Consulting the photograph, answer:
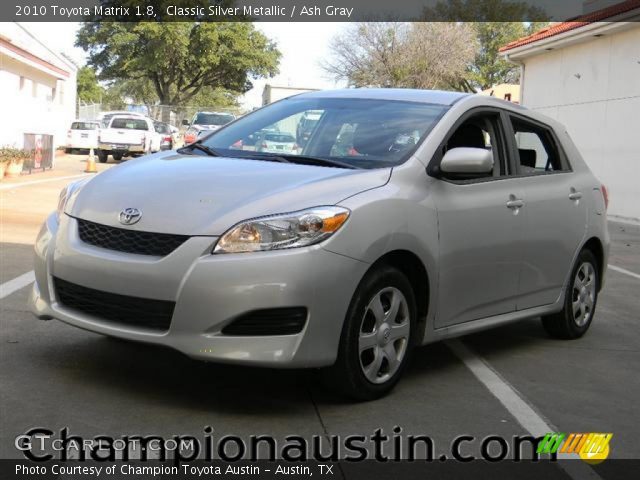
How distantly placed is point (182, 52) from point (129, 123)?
73.8 ft

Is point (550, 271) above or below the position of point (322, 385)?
above

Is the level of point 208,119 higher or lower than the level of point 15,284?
higher

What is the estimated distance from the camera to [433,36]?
185ft

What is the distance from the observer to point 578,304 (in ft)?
22.5

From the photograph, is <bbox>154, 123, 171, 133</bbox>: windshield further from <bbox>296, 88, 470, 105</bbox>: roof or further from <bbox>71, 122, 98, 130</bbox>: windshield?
<bbox>296, 88, 470, 105</bbox>: roof

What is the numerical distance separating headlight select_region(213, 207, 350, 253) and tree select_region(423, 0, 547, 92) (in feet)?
204

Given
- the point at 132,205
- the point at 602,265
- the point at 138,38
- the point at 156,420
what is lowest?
the point at 156,420

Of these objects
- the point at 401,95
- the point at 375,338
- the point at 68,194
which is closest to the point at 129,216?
the point at 68,194

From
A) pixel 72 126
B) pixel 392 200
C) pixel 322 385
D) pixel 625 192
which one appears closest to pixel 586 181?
pixel 392 200

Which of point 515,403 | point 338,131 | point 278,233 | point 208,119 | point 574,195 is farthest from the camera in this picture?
point 208,119

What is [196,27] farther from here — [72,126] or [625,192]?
[625,192]

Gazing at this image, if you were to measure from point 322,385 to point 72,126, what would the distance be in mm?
36961

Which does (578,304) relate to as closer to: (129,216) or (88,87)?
(129,216)

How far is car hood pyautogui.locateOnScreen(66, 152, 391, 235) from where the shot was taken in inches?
174
